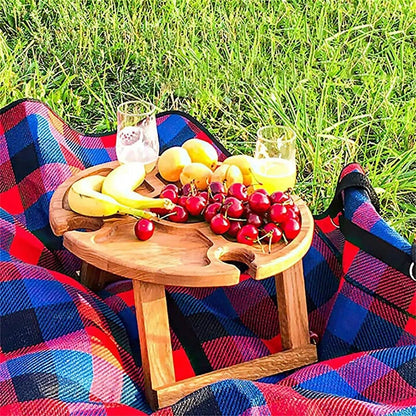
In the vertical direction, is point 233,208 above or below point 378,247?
above

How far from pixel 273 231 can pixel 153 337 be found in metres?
0.36

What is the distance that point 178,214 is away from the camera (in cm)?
174

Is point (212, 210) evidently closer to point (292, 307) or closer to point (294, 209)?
point (294, 209)

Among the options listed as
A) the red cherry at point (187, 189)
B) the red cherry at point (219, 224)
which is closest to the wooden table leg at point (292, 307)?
the red cherry at point (219, 224)

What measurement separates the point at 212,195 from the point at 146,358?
429mm

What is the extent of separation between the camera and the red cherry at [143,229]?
165 cm

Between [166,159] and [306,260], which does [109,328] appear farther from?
[306,260]

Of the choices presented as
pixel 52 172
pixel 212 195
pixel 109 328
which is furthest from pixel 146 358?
pixel 52 172

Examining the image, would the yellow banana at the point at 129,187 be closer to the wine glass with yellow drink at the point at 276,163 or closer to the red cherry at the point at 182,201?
the red cherry at the point at 182,201

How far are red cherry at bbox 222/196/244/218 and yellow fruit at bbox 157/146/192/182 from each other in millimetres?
239

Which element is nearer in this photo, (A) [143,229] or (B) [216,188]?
(A) [143,229]

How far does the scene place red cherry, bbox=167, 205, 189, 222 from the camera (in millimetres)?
1738

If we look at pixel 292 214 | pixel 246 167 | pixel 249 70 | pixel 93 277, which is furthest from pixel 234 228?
pixel 249 70

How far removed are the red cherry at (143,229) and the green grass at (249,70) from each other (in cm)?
112
